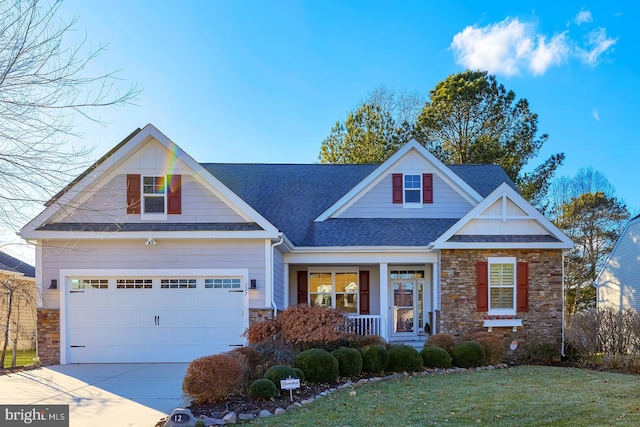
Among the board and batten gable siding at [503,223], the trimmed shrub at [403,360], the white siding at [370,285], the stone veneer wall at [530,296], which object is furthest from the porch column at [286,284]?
the board and batten gable siding at [503,223]

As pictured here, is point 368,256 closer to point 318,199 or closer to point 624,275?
point 318,199

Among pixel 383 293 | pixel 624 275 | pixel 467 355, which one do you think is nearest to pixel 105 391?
pixel 467 355

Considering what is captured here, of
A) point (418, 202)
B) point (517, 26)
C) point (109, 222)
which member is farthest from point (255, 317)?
point (517, 26)

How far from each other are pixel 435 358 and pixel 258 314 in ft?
14.2

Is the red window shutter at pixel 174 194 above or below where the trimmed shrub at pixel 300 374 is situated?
above

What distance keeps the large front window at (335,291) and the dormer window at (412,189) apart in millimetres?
2993

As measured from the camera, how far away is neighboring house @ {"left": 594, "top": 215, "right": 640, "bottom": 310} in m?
23.4

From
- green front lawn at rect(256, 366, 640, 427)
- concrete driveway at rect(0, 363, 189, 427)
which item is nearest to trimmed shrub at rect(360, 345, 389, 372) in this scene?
green front lawn at rect(256, 366, 640, 427)

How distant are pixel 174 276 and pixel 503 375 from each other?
312 inches

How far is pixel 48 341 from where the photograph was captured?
12875 millimetres

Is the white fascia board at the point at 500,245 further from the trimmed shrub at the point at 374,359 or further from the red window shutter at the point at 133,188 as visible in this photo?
the red window shutter at the point at 133,188

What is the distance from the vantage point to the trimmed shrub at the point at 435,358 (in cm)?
1179

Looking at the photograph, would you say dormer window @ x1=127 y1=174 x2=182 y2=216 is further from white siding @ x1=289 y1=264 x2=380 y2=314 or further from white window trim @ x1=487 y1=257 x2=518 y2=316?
white window trim @ x1=487 y1=257 x2=518 y2=316

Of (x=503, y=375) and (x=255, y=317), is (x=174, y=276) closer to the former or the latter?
(x=255, y=317)
